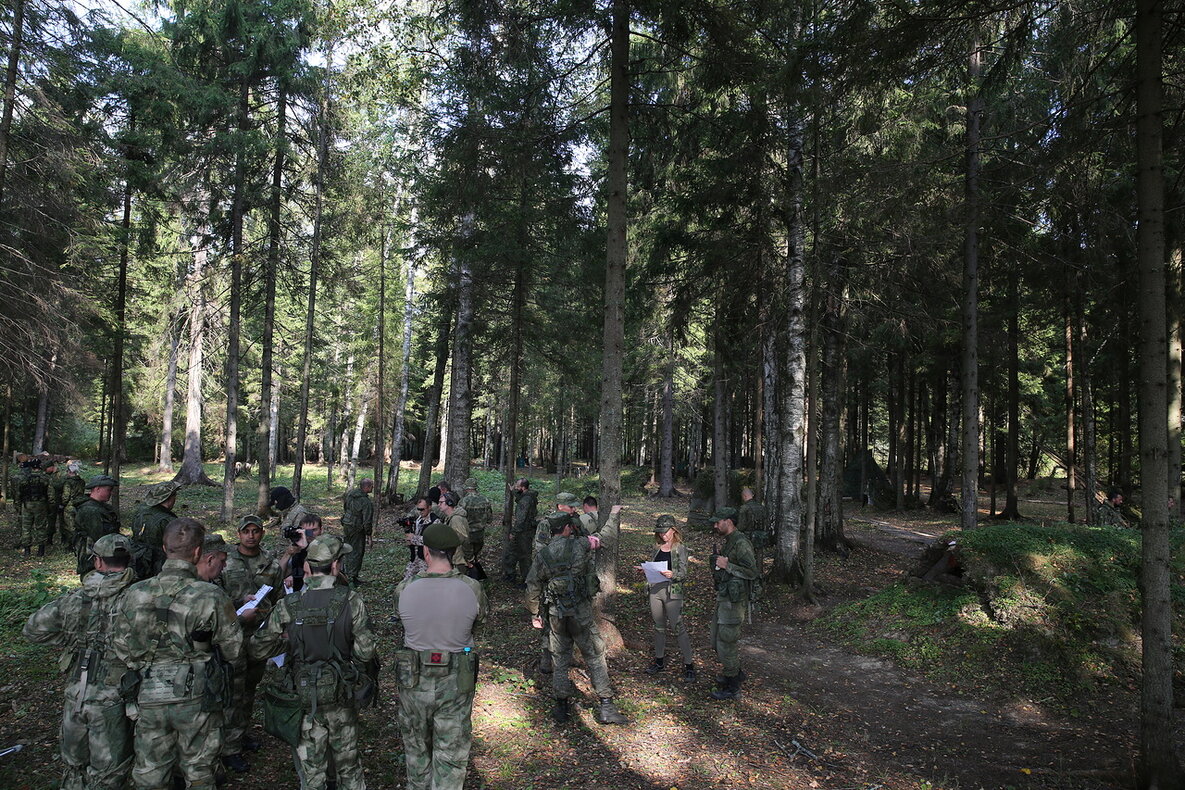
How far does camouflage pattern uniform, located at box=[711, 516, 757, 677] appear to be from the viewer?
7.09 meters

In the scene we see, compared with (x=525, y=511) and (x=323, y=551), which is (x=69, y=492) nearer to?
(x=525, y=511)

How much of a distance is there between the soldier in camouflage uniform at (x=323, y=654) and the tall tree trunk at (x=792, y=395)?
916 centimetres

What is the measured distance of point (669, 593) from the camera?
779 cm

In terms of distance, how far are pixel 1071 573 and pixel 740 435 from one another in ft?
105

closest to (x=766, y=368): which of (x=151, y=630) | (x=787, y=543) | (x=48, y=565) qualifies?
(x=787, y=543)

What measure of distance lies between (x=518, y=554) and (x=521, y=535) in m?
0.41

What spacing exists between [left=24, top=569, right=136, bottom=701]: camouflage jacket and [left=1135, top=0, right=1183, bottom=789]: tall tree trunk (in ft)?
26.7

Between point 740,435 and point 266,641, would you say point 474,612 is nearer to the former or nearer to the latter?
point 266,641

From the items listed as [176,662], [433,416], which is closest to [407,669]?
[176,662]

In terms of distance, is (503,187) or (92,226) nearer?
(503,187)

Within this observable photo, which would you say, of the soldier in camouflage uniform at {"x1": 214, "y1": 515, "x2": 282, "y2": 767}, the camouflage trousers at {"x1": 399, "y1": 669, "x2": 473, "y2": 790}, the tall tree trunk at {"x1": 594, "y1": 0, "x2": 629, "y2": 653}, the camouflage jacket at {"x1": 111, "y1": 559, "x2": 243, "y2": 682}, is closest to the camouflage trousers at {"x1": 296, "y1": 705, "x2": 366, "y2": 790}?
the camouflage trousers at {"x1": 399, "y1": 669, "x2": 473, "y2": 790}

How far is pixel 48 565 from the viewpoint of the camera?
1151cm

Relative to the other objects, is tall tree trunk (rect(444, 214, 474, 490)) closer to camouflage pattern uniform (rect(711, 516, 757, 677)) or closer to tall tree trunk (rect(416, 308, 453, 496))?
tall tree trunk (rect(416, 308, 453, 496))

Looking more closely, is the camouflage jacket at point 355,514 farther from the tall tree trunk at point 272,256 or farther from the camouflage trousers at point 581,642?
the tall tree trunk at point 272,256
